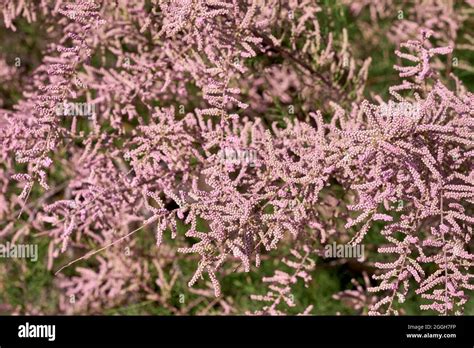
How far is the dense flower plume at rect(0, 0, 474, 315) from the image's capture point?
2.22 m

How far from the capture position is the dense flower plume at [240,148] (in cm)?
222

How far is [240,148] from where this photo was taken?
2.55 metres

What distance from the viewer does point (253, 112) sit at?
11.3 ft

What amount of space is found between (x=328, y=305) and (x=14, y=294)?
190 centimetres

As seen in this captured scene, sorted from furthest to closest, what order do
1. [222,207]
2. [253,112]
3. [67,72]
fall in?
1. [253,112]
2. [67,72]
3. [222,207]

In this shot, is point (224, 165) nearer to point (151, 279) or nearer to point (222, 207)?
point (222, 207)

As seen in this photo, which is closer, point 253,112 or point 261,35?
point 261,35

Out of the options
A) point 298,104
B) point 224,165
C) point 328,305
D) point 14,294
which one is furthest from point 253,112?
point 14,294

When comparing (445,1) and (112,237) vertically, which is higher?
(445,1)

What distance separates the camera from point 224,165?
2551 millimetres

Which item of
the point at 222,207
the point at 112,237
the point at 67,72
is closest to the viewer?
the point at 222,207
